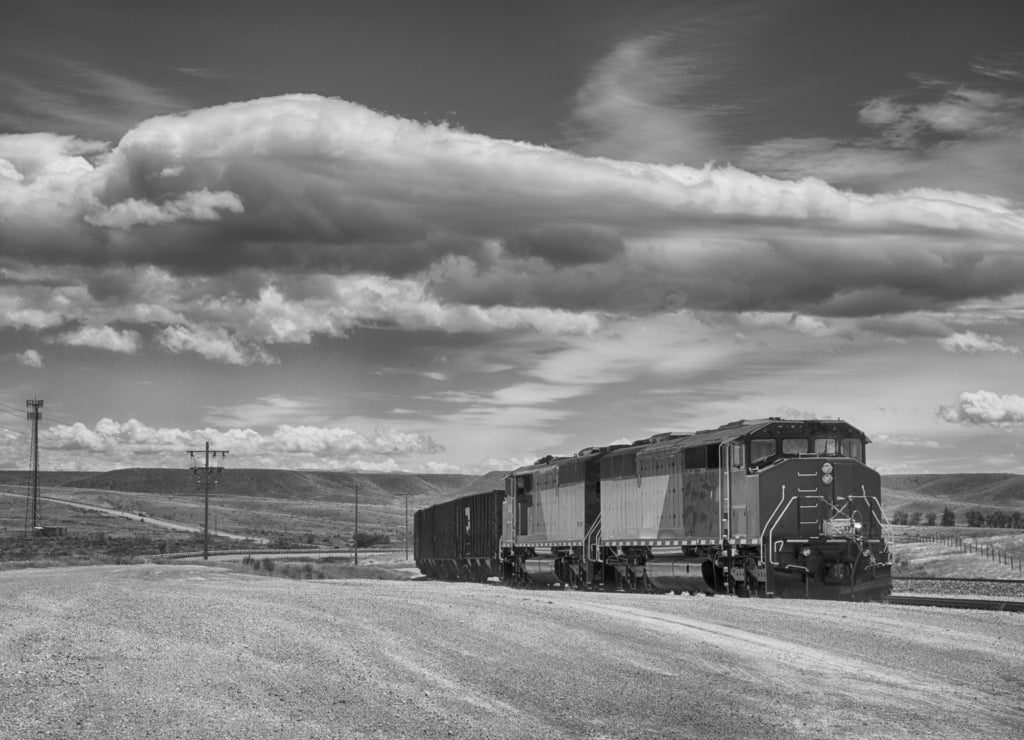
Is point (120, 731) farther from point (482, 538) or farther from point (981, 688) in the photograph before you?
point (482, 538)

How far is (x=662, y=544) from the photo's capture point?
1226 inches

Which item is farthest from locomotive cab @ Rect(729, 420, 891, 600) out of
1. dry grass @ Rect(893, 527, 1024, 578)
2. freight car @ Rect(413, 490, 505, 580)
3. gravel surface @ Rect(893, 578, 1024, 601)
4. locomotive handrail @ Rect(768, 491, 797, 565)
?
dry grass @ Rect(893, 527, 1024, 578)

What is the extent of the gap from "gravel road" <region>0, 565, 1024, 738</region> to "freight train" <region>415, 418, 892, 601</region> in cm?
482

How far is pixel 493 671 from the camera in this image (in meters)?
14.0

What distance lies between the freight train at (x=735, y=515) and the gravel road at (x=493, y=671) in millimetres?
4824

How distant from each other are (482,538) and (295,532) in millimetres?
136453

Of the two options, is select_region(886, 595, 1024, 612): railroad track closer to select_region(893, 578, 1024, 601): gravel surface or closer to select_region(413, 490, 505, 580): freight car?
select_region(893, 578, 1024, 601): gravel surface

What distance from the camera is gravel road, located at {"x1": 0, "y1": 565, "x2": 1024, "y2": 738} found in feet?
36.8

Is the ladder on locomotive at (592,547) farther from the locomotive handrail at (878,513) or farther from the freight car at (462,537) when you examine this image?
the freight car at (462,537)

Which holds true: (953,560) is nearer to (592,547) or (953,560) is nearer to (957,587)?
(957,587)

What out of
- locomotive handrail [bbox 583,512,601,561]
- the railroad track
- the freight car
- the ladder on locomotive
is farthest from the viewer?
the freight car

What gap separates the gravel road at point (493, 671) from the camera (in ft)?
36.8

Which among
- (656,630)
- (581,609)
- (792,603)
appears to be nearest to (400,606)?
(581,609)

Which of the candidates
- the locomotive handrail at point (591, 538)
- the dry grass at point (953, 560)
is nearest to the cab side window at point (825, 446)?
the locomotive handrail at point (591, 538)
